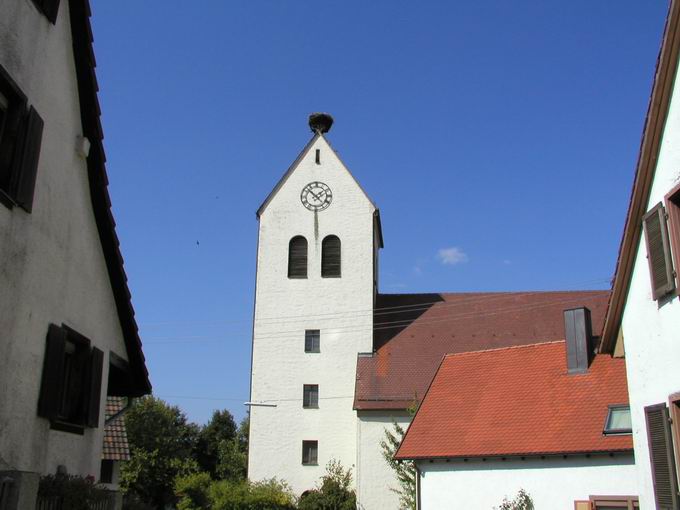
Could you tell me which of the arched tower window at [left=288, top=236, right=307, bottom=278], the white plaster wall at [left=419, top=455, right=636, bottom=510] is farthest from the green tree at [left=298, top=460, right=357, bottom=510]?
the white plaster wall at [left=419, top=455, right=636, bottom=510]

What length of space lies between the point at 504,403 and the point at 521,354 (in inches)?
99.7

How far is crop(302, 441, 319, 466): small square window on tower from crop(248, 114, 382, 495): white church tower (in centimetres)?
5

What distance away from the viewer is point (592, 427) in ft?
66.9

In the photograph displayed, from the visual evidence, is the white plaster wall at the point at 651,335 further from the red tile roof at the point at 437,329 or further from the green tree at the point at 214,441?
the green tree at the point at 214,441

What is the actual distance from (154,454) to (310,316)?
26.1m

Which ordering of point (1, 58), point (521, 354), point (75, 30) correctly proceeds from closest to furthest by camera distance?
→ 1. point (1, 58)
2. point (75, 30)
3. point (521, 354)

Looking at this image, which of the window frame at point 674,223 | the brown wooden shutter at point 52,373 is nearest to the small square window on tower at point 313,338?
the brown wooden shutter at point 52,373

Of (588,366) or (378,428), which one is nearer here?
(588,366)

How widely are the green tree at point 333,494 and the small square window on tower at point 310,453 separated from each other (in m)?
0.90

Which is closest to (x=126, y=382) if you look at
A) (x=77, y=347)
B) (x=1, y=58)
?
(x=77, y=347)

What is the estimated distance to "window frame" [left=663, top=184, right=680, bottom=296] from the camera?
986cm

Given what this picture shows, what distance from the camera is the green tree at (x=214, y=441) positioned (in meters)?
68.8

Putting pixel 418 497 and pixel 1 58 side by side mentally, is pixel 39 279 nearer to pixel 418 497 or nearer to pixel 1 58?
pixel 1 58

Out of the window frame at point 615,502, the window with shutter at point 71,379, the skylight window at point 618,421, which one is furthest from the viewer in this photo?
the skylight window at point 618,421
